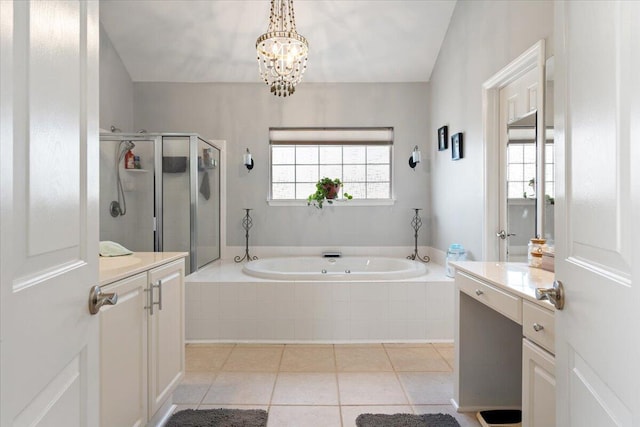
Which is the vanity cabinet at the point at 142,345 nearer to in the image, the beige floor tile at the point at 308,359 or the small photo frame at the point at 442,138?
the beige floor tile at the point at 308,359

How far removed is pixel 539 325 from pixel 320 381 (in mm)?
1456

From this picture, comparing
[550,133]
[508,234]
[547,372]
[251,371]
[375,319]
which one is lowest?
[251,371]

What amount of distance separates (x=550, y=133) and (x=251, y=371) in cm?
235

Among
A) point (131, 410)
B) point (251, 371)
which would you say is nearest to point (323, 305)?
point (251, 371)

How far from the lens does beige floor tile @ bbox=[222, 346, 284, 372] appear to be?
250 cm

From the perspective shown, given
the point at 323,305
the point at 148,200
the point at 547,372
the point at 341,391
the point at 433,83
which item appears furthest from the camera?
the point at 433,83

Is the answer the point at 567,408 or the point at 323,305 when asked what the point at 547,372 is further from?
the point at 323,305

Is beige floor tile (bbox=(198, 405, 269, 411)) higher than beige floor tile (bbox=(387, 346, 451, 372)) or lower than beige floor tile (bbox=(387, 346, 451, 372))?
lower

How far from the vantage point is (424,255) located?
13.4ft

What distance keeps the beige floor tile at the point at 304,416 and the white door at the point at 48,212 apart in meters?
1.20

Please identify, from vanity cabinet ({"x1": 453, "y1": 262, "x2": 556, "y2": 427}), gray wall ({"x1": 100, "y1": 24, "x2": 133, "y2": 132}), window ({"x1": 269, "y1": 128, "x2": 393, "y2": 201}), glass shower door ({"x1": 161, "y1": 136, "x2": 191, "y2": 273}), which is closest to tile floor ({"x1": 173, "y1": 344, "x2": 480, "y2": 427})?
vanity cabinet ({"x1": 453, "y1": 262, "x2": 556, "y2": 427})

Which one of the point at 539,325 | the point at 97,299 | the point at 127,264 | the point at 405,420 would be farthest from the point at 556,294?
the point at 127,264

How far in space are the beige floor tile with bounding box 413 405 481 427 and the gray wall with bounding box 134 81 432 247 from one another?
7.38 feet

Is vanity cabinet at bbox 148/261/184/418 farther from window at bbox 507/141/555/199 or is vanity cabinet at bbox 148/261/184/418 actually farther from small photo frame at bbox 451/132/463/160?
small photo frame at bbox 451/132/463/160
